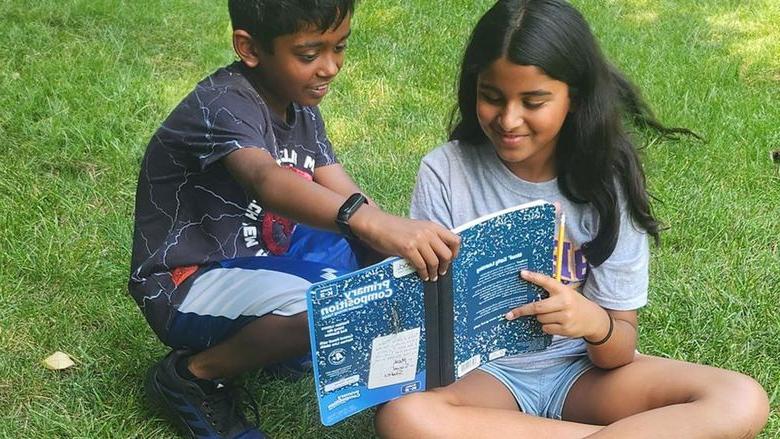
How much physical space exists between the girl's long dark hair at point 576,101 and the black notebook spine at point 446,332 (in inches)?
14.2

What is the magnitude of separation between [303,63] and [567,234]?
0.64 meters

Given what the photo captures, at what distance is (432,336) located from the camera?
173 cm

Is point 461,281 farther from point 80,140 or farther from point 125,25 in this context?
point 125,25

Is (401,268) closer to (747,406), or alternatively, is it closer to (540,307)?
(540,307)

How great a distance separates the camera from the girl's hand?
1759mm

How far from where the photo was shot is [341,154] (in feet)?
10.8

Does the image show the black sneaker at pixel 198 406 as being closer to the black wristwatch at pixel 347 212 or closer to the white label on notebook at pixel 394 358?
the white label on notebook at pixel 394 358

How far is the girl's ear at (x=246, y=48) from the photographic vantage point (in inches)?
77.4

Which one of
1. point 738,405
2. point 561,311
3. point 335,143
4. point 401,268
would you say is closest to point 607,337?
point 561,311

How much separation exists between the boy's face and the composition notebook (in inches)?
20.8

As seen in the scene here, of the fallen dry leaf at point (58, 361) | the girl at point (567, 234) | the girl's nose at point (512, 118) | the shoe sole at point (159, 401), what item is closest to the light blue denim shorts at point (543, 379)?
the girl at point (567, 234)

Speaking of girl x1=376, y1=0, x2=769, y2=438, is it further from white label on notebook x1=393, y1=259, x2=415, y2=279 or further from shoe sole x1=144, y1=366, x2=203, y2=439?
shoe sole x1=144, y1=366, x2=203, y2=439

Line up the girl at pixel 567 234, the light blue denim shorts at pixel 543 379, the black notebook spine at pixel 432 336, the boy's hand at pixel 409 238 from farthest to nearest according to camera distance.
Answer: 1. the light blue denim shorts at pixel 543 379
2. the girl at pixel 567 234
3. the black notebook spine at pixel 432 336
4. the boy's hand at pixel 409 238

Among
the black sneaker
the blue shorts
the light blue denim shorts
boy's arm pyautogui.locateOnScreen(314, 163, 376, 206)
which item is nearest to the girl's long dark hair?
the light blue denim shorts
